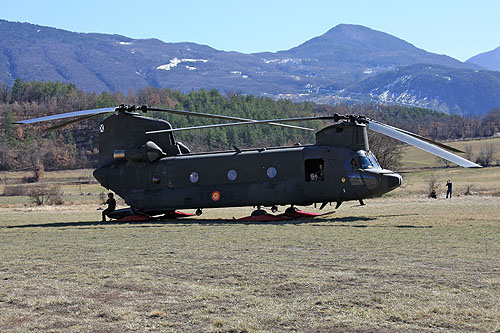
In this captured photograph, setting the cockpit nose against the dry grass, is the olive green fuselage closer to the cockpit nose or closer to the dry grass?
the cockpit nose

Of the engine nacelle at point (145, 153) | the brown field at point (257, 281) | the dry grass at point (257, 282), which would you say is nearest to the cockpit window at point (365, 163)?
the brown field at point (257, 281)

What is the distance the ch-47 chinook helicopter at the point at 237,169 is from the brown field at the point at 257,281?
4.14 m

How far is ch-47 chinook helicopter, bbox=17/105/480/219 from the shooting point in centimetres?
2167

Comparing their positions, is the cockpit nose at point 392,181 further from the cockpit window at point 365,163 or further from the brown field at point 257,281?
the brown field at point 257,281

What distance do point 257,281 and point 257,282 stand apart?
0.26ft

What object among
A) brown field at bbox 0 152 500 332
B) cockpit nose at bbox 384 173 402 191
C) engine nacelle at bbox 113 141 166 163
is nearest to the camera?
brown field at bbox 0 152 500 332

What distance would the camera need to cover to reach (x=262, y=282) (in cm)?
994

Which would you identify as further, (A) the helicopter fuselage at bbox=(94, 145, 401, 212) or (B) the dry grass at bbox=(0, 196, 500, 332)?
(A) the helicopter fuselage at bbox=(94, 145, 401, 212)

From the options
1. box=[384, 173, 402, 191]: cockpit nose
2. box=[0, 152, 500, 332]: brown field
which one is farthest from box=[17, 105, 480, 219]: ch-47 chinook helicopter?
box=[0, 152, 500, 332]: brown field

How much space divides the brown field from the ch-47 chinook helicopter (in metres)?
4.14

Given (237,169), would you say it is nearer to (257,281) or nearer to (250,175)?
(250,175)

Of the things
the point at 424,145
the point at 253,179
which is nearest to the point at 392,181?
the point at 424,145

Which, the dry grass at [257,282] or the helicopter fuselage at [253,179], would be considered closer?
the dry grass at [257,282]

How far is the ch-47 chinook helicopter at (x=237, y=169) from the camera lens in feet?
71.1
